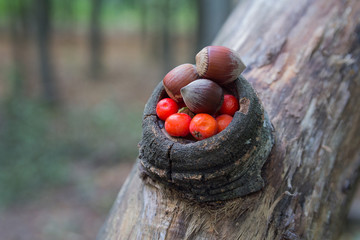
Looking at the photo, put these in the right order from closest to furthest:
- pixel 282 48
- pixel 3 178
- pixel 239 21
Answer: pixel 282 48
pixel 239 21
pixel 3 178

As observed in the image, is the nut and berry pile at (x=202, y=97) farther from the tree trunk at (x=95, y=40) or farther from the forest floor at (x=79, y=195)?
the tree trunk at (x=95, y=40)

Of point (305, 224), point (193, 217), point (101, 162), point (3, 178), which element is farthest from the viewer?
point (101, 162)

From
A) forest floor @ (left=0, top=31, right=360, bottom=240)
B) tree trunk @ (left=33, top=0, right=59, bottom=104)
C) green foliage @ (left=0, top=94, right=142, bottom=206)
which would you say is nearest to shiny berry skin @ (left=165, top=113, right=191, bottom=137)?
forest floor @ (left=0, top=31, right=360, bottom=240)

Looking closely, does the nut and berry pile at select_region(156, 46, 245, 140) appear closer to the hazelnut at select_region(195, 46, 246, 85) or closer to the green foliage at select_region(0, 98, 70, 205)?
the hazelnut at select_region(195, 46, 246, 85)

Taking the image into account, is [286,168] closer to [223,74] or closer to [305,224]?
[305,224]

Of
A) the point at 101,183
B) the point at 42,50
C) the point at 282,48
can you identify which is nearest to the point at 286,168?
the point at 282,48

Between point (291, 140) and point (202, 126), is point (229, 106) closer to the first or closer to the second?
point (202, 126)

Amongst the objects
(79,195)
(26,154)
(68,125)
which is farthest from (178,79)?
(68,125)
